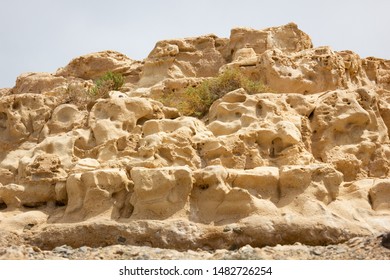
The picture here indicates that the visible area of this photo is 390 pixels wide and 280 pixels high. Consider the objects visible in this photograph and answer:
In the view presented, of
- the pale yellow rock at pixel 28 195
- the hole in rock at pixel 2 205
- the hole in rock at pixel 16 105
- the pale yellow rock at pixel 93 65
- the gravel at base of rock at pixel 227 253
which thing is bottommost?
the gravel at base of rock at pixel 227 253

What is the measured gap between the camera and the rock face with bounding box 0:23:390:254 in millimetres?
10633

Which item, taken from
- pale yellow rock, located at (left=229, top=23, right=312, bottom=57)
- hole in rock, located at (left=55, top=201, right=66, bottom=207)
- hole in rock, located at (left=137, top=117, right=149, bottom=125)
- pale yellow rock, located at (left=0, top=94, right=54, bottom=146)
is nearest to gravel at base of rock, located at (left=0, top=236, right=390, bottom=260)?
hole in rock, located at (left=55, top=201, right=66, bottom=207)

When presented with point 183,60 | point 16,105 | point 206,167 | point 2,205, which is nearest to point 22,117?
point 16,105

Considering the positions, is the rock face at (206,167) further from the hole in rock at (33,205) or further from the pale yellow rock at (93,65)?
the pale yellow rock at (93,65)

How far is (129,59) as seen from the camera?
22.3 meters

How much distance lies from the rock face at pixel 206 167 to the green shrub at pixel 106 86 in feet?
1.74

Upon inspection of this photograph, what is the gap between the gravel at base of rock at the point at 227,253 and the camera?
8.91m

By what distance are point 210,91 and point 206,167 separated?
16.1ft

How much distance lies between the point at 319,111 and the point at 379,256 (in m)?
5.82

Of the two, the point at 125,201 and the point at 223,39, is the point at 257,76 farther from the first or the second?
the point at 125,201

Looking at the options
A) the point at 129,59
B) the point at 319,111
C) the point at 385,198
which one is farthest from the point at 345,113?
the point at 129,59

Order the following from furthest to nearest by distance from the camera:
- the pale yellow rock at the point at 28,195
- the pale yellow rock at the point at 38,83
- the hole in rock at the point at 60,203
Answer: the pale yellow rock at the point at 38,83 < the pale yellow rock at the point at 28,195 < the hole in rock at the point at 60,203

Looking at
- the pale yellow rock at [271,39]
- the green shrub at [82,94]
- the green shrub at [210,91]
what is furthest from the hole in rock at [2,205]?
the pale yellow rock at [271,39]

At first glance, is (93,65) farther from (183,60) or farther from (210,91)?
(210,91)
